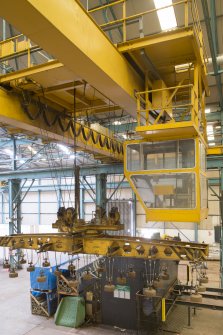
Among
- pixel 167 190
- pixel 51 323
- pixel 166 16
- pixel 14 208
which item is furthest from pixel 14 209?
pixel 166 16

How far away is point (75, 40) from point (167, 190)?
A: 11.1ft

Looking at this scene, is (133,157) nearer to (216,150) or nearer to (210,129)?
(216,150)

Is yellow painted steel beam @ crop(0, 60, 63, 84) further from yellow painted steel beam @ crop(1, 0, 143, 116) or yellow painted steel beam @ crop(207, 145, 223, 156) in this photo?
yellow painted steel beam @ crop(207, 145, 223, 156)

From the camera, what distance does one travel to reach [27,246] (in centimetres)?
572

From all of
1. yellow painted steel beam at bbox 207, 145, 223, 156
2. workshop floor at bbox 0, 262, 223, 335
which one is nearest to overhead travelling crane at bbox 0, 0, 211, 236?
yellow painted steel beam at bbox 207, 145, 223, 156

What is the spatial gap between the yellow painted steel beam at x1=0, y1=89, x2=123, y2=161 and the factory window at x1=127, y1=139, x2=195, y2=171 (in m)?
1.39

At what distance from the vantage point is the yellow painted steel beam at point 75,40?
10.5 ft

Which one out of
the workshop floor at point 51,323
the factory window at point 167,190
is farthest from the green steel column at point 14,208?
the factory window at point 167,190

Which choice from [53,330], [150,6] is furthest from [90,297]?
[150,6]

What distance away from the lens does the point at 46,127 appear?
25.1 ft

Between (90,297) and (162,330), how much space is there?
9.20ft

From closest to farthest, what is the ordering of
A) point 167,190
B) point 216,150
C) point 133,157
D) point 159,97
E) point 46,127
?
point 167,190, point 133,157, point 159,97, point 46,127, point 216,150

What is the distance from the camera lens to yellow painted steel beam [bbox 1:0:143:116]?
3.19 meters

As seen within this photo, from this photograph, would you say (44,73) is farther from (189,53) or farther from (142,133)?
(189,53)
